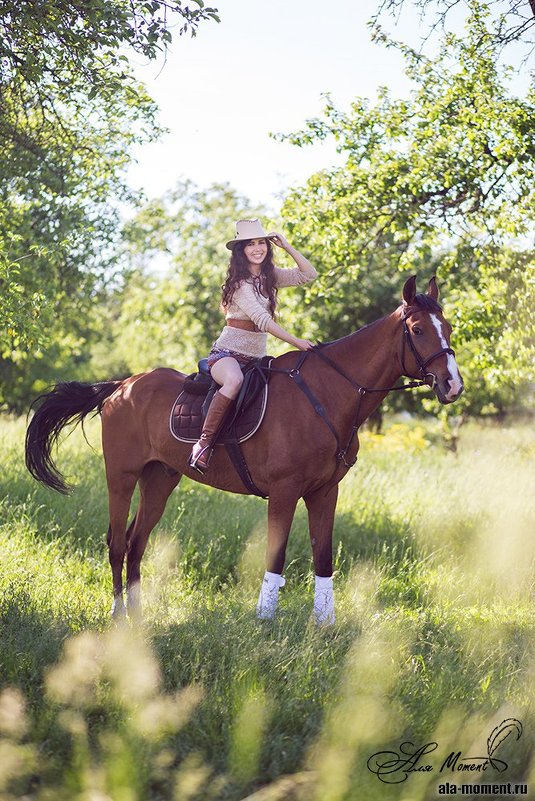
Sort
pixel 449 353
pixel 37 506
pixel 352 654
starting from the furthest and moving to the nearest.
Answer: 1. pixel 37 506
2. pixel 449 353
3. pixel 352 654

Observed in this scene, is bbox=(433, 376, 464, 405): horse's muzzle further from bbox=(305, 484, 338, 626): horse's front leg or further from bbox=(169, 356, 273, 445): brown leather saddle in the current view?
bbox=(169, 356, 273, 445): brown leather saddle

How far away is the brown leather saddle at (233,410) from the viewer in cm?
622

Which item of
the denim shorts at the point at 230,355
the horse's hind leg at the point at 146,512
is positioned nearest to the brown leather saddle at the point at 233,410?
the denim shorts at the point at 230,355

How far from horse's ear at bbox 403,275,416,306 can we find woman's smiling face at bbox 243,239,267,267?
1272mm

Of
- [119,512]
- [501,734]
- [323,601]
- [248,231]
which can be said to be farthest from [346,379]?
[501,734]

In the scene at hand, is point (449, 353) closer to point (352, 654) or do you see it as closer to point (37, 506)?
point (352, 654)

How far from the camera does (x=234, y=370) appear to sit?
619 centimetres

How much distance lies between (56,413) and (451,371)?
3.73 metres

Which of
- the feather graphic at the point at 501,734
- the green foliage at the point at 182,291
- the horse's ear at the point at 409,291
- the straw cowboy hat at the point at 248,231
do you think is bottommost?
the feather graphic at the point at 501,734

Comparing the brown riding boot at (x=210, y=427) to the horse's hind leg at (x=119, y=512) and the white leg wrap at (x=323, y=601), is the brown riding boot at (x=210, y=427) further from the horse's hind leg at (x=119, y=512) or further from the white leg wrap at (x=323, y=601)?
the white leg wrap at (x=323, y=601)

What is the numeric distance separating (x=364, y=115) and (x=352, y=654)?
25.2 feet

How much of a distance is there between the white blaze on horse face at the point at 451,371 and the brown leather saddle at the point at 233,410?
1.42m

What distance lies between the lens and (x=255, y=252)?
643 centimetres

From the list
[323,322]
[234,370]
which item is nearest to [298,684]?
[234,370]
